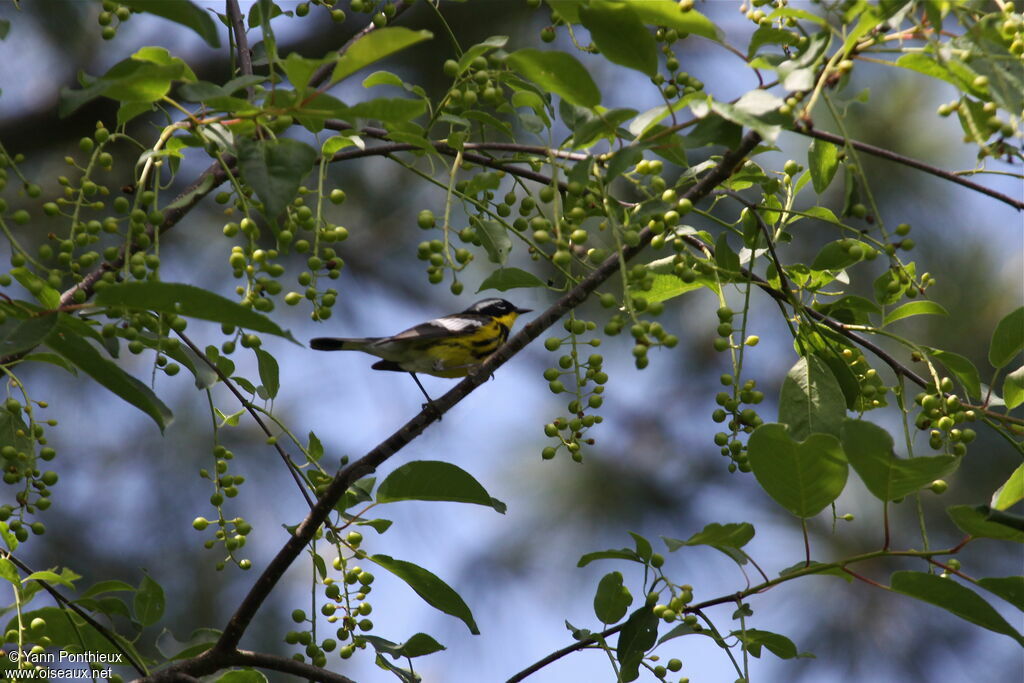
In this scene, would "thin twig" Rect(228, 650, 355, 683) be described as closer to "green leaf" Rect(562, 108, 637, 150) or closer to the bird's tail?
"green leaf" Rect(562, 108, 637, 150)

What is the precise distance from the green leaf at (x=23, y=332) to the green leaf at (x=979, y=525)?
4.02 feet

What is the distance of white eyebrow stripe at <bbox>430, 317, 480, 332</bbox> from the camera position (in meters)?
3.58

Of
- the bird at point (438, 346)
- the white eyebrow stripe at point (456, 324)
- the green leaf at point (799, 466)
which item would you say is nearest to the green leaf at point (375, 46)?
the green leaf at point (799, 466)

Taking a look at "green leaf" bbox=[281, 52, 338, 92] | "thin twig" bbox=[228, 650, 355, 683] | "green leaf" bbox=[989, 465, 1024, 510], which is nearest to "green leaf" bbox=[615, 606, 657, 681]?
"thin twig" bbox=[228, 650, 355, 683]

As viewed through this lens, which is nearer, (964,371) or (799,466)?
(799,466)

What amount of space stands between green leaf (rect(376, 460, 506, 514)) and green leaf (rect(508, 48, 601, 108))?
28.2 inches

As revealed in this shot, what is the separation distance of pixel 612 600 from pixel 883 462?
2.21 feet

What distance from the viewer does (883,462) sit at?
138 centimetres

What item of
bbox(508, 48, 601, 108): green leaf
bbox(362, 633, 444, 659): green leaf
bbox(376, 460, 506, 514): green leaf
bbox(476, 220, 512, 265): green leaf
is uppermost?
bbox(476, 220, 512, 265): green leaf

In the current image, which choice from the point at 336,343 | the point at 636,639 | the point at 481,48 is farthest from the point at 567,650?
the point at 336,343

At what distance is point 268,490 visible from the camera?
17.7ft

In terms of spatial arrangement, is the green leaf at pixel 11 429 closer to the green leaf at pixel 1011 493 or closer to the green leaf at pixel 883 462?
the green leaf at pixel 883 462

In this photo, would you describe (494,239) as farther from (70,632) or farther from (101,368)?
(70,632)

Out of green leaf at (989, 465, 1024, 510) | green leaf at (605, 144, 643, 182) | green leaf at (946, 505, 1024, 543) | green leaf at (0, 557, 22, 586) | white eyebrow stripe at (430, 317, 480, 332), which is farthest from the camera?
white eyebrow stripe at (430, 317, 480, 332)
